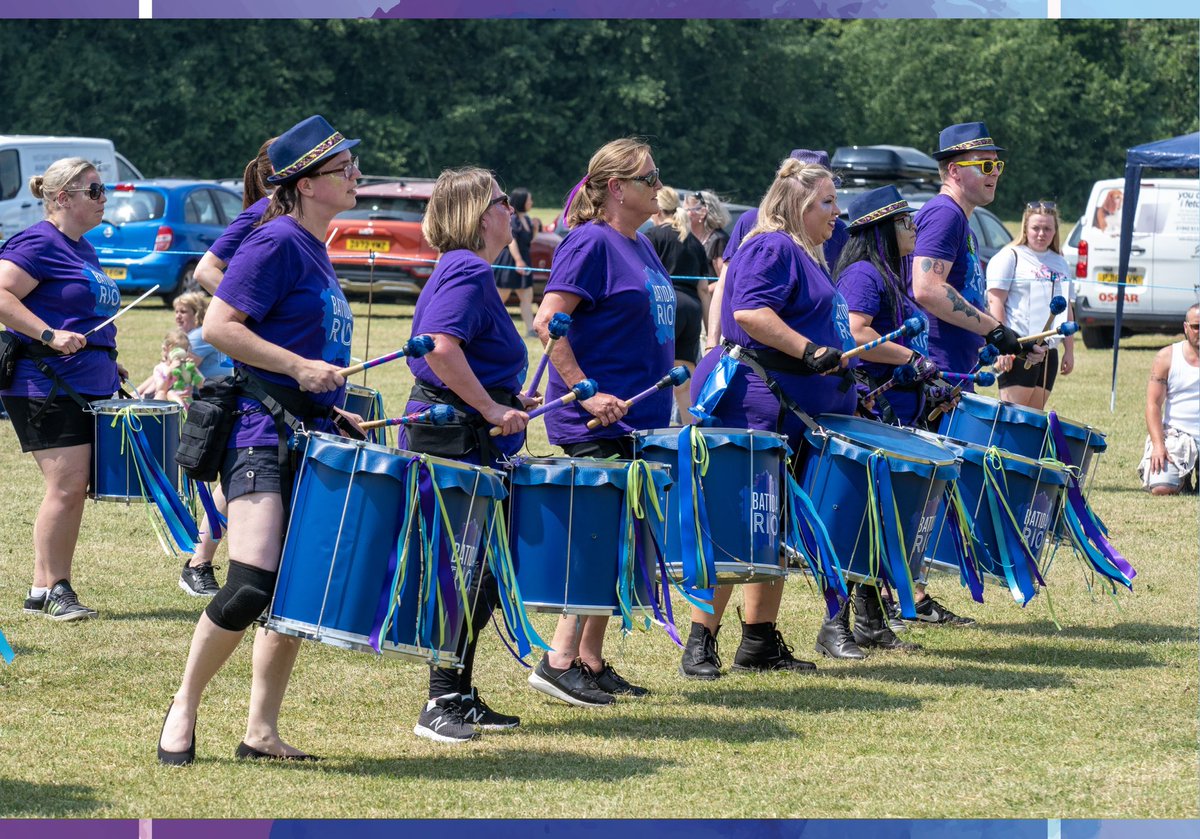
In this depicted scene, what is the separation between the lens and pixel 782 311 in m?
5.81

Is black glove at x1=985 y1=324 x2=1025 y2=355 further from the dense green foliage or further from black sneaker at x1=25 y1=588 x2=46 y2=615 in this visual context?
the dense green foliage

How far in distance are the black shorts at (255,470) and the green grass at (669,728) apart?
0.80m

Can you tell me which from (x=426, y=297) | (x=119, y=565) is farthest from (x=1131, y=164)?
(x=426, y=297)

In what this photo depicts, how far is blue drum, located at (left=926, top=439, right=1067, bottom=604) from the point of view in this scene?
6.03 metres

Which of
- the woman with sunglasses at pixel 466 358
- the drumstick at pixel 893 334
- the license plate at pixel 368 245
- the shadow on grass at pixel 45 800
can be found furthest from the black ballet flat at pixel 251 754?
the license plate at pixel 368 245

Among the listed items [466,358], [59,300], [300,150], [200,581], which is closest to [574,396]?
[466,358]

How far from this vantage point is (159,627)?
672 centimetres

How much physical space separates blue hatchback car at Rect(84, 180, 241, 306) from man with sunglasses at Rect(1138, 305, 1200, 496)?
11.0 meters

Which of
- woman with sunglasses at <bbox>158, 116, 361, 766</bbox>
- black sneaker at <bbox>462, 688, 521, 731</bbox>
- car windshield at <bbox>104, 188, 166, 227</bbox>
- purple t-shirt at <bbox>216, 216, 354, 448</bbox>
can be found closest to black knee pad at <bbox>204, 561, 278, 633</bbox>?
woman with sunglasses at <bbox>158, 116, 361, 766</bbox>

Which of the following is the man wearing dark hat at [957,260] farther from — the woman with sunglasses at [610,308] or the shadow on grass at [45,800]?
the shadow on grass at [45,800]

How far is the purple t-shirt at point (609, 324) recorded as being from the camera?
5.48 meters

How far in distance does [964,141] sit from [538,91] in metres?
25.1

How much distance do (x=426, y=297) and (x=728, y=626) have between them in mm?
2570

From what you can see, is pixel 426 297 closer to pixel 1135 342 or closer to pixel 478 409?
pixel 478 409
